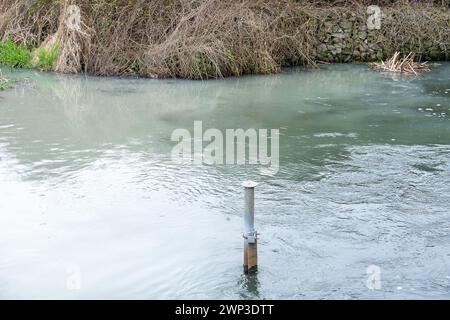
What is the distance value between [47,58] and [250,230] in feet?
33.0

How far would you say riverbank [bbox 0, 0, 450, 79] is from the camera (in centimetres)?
1266

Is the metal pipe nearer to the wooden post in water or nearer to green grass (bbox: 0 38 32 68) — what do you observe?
the wooden post in water

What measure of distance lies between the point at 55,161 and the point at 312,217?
316 cm

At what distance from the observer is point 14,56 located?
13828 mm

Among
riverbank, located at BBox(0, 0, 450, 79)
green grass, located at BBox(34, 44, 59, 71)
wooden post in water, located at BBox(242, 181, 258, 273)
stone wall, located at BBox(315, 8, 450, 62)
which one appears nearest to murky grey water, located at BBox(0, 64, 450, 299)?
wooden post in water, located at BBox(242, 181, 258, 273)

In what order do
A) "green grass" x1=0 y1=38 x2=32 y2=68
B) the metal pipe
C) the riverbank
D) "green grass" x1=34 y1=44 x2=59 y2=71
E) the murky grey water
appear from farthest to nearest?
"green grass" x1=0 y1=38 x2=32 y2=68 < "green grass" x1=34 y1=44 x2=59 y2=71 < the riverbank < the murky grey water < the metal pipe

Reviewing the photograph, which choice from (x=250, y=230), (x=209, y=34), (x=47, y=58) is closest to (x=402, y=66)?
(x=209, y=34)

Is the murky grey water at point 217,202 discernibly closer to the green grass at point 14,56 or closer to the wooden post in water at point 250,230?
the wooden post in water at point 250,230

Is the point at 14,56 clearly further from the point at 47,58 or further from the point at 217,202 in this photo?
the point at 217,202

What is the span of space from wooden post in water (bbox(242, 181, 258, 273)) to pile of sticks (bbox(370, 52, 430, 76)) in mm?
9284

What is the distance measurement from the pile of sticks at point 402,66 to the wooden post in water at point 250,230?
928 cm
